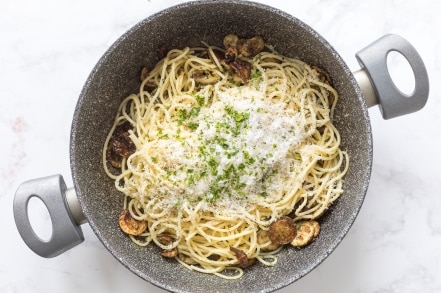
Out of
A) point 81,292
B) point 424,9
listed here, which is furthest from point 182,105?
point 424,9

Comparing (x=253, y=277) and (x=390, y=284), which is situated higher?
(x=253, y=277)

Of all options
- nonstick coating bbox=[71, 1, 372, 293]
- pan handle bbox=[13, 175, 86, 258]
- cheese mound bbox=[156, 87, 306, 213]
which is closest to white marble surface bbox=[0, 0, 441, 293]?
nonstick coating bbox=[71, 1, 372, 293]

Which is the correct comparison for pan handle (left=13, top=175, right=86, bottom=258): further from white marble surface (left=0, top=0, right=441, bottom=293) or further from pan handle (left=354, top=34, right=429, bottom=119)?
pan handle (left=354, top=34, right=429, bottom=119)

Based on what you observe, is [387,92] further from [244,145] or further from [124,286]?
[124,286]

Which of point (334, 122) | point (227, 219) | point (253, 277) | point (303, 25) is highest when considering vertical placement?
point (303, 25)

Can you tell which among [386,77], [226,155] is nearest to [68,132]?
[226,155]

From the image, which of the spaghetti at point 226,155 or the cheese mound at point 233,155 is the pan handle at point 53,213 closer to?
the spaghetti at point 226,155

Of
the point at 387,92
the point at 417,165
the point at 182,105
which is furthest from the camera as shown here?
the point at 417,165

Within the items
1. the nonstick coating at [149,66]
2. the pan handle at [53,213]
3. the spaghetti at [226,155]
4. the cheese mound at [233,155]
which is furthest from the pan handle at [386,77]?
the pan handle at [53,213]
